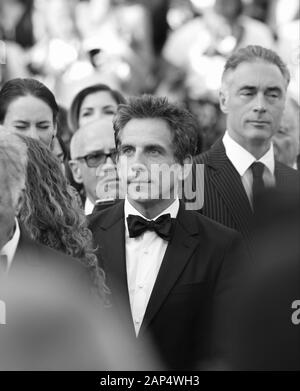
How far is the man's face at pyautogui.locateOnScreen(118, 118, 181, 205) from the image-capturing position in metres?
4.22

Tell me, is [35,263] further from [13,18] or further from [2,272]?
[13,18]

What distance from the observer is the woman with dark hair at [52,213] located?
3.94m

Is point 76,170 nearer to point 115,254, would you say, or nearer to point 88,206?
point 88,206

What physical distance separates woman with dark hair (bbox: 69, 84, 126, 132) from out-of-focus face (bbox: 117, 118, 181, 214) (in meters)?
1.93

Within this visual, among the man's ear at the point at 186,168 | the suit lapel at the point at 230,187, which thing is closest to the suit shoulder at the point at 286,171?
the suit lapel at the point at 230,187

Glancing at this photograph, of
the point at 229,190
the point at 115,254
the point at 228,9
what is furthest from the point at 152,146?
the point at 228,9

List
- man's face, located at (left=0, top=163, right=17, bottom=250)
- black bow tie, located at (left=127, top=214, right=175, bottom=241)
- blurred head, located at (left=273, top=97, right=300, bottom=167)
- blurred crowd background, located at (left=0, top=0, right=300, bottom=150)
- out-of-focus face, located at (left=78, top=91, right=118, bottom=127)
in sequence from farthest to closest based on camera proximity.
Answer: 1. blurred crowd background, located at (left=0, top=0, right=300, bottom=150)
2. out-of-focus face, located at (left=78, top=91, right=118, bottom=127)
3. blurred head, located at (left=273, top=97, right=300, bottom=167)
4. black bow tie, located at (left=127, top=214, right=175, bottom=241)
5. man's face, located at (left=0, top=163, right=17, bottom=250)

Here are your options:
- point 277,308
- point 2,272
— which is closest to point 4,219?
point 2,272

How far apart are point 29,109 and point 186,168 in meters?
0.98

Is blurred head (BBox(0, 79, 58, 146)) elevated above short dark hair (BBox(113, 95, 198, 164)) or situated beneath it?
elevated above

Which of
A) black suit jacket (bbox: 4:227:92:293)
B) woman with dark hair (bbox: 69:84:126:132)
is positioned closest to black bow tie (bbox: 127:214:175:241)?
black suit jacket (bbox: 4:227:92:293)

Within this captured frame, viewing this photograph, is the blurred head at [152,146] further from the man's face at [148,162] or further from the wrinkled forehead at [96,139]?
the wrinkled forehead at [96,139]

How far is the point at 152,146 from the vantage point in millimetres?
4305

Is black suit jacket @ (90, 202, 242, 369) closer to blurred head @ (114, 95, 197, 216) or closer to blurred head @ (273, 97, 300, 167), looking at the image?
blurred head @ (114, 95, 197, 216)
